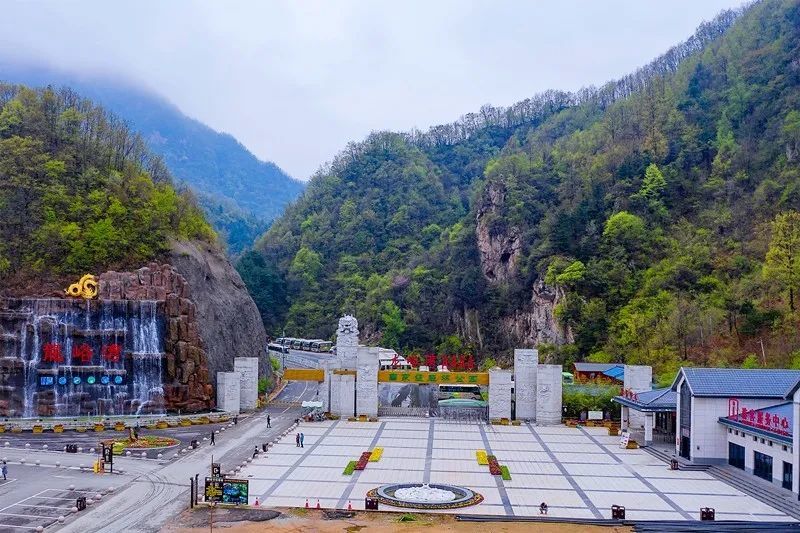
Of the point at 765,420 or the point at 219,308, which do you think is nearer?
the point at 765,420

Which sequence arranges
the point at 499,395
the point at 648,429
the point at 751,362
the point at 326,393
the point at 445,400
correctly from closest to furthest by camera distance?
the point at 648,429, the point at 499,395, the point at 751,362, the point at 326,393, the point at 445,400

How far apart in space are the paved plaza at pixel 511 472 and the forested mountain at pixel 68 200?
18.9 meters

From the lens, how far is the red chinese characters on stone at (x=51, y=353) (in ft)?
144

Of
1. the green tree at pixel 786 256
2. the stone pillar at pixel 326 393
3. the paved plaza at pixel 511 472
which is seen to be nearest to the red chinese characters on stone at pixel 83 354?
the paved plaza at pixel 511 472

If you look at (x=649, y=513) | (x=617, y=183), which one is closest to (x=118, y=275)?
(x=649, y=513)

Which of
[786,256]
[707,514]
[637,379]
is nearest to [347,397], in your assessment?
[637,379]

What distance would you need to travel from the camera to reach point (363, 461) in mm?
33531

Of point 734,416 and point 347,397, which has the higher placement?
point 734,416

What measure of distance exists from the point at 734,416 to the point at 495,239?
4743 centimetres

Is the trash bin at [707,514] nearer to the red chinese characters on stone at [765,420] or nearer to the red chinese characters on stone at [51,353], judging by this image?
the red chinese characters on stone at [765,420]

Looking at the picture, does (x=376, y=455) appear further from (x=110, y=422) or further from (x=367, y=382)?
(x=110, y=422)

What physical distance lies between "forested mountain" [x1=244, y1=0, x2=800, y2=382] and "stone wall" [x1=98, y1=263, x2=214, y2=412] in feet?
98.4

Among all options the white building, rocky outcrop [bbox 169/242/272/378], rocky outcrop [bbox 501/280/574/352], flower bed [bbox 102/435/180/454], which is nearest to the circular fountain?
the white building

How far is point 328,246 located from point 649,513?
74.2 meters
